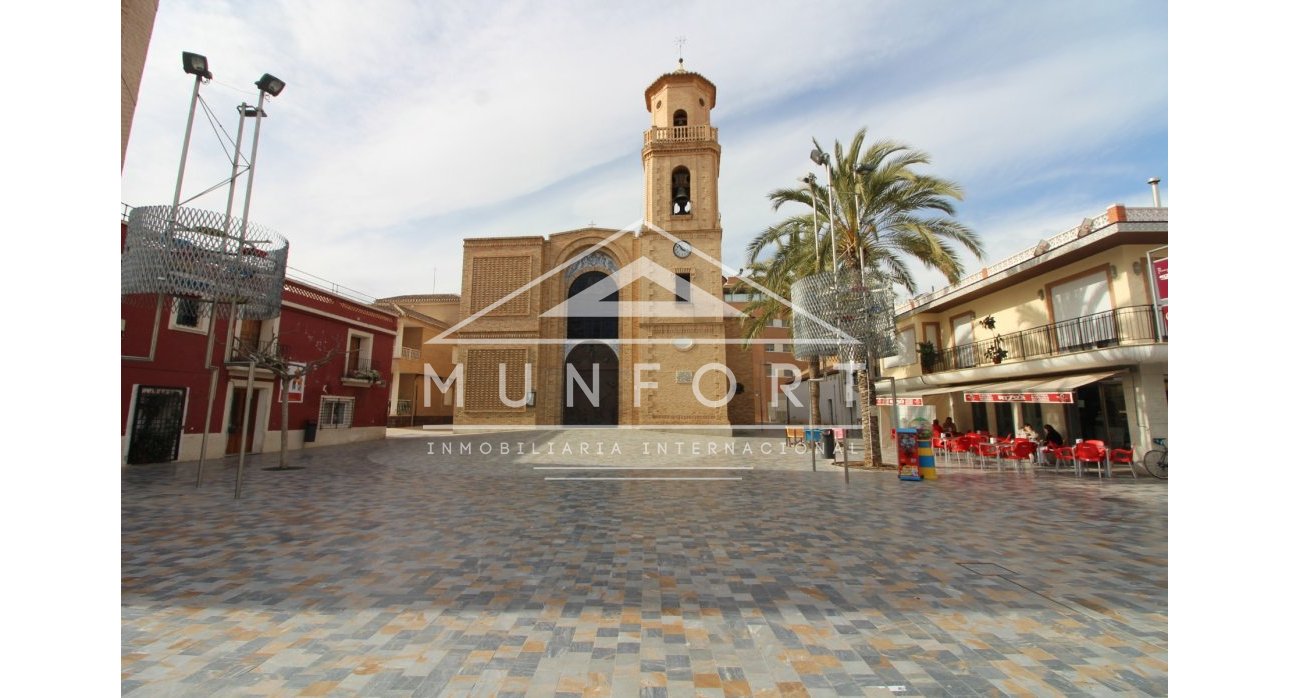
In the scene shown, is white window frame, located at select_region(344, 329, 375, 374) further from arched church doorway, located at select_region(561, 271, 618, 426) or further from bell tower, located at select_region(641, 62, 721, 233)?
bell tower, located at select_region(641, 62, 721, 233)

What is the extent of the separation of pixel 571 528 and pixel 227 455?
14277mm

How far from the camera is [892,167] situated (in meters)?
12.0

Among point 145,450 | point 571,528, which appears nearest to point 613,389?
point 145,450

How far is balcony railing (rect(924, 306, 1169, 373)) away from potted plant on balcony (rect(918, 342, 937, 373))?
791 millimetres

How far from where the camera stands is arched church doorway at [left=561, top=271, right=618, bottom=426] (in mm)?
27125

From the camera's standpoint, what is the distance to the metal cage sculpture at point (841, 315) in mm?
10078

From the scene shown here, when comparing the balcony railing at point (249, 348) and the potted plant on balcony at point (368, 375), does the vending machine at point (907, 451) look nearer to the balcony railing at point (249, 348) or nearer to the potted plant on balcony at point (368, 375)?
the balcony railing at point (249, 348)

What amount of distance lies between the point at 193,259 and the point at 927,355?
19508 mm

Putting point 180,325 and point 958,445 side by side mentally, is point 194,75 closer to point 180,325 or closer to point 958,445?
point 180,325

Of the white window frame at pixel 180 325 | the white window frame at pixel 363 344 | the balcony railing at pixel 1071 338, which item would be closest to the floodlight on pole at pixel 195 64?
the white window frame at pixel 180 325

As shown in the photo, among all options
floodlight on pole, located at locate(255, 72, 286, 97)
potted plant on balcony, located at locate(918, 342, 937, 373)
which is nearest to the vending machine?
potted plant on balcony, located at locate(918, 342, 937, 373)

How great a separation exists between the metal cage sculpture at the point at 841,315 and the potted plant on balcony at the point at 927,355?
8634 millimetres

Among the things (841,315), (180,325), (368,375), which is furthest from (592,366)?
(841,315)

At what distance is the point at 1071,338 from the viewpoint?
41.6ft
